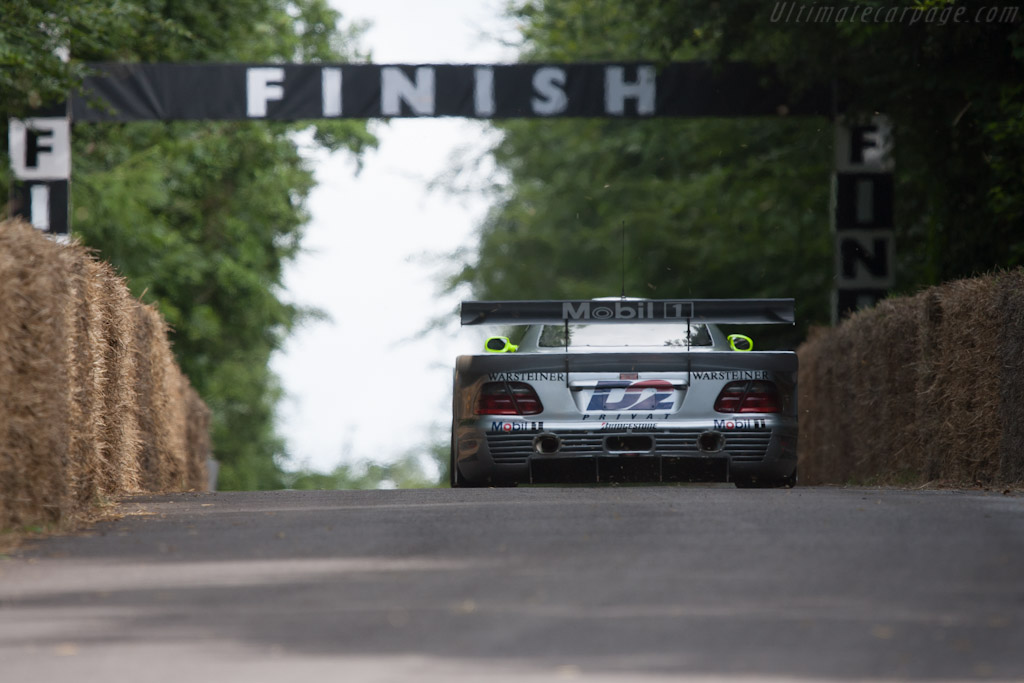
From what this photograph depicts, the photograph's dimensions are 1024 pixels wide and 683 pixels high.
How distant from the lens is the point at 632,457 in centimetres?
1178

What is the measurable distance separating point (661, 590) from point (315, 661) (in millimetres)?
1622

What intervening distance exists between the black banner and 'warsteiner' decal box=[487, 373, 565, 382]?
11745 mm

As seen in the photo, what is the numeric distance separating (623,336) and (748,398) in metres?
1.37

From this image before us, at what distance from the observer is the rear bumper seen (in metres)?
11.8

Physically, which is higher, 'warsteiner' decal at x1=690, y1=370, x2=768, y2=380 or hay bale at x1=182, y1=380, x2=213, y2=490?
'warsteiner' decal at x1=690, y1=370, x2=768, y2=380

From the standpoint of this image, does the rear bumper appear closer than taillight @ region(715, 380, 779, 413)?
Yes

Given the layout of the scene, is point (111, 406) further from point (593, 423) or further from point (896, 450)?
point (896, 450)

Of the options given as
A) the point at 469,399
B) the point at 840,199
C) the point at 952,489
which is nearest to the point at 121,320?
the point at 469,399

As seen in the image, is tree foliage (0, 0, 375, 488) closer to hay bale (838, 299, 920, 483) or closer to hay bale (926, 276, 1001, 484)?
hay bale (838, 299, 920, 483)

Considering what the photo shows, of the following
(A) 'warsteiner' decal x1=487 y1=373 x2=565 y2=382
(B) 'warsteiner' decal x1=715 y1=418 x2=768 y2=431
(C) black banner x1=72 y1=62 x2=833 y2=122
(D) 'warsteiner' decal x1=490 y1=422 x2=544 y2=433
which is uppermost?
(C) black banner x1=72 y1=62 x2=833 y2=122

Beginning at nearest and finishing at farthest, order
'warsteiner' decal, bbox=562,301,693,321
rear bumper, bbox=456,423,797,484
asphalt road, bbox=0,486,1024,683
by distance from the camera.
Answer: asphalt road, bbox=0,486,1024,683, rear bumper, bbox=456,423,797,484, 'warsteiner' decal, bbox=562,301,693,321

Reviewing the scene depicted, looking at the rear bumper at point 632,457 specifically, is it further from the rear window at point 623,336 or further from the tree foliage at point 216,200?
the tree foliage at point 216,200

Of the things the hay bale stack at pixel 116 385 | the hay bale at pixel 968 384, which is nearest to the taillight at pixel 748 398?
the hay bale at pixel 968 384

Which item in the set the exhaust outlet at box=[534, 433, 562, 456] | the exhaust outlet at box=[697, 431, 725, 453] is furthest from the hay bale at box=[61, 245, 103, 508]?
the exhaust outlet at box=[697, 431, 725, 453]
